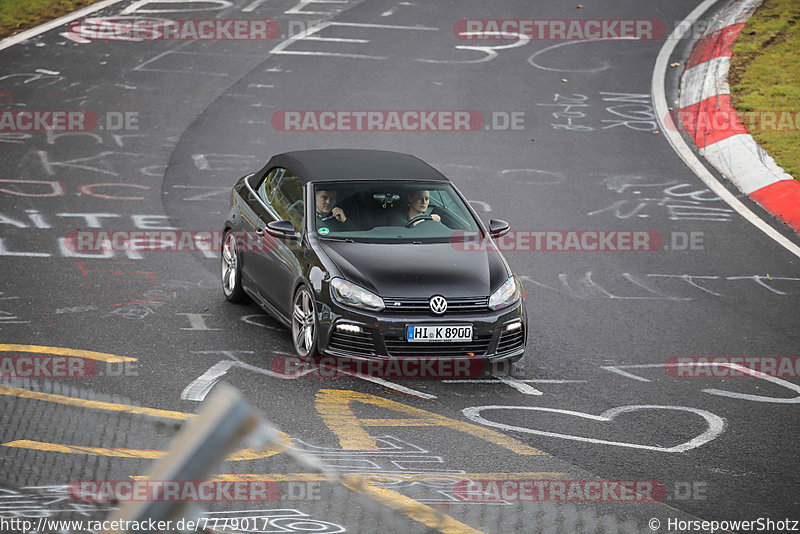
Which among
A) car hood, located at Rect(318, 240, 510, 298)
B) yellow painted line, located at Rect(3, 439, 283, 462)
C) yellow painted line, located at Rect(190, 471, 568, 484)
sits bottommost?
yellow painted line, located at Rect(190, 471, 568, 484)

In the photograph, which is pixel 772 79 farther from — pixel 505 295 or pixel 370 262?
pixel 370 262

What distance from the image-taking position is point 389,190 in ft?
31.4

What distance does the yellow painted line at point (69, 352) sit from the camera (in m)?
8.53

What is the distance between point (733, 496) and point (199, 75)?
48.1 ft

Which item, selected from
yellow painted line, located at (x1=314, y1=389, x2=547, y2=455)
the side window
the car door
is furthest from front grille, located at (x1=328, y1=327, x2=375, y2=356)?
the side window

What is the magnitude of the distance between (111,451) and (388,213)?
13.1ft

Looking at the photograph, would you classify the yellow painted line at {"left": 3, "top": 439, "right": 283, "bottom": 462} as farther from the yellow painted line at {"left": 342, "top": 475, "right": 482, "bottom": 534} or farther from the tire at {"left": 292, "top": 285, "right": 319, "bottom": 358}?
the tire at {"left": 292, "top": 285, "right": 319, "bottom": 358}

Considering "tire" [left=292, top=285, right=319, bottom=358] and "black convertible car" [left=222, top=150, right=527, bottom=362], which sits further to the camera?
"tire" [left=292, top=285, right=319, bottom=358]

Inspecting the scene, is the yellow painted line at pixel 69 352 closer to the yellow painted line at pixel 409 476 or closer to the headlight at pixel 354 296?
the headlight at pixel 354 296

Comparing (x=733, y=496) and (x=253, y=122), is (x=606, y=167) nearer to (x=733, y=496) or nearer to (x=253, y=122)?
(x=253, y=122)

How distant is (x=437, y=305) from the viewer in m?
8.35

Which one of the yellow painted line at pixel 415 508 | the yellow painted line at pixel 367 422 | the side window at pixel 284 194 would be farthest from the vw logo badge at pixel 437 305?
the yellow painted line at pixel 415 508

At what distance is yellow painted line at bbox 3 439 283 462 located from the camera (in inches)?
233

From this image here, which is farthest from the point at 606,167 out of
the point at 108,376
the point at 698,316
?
the point at 108,376
